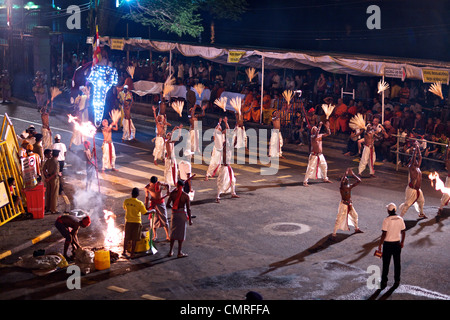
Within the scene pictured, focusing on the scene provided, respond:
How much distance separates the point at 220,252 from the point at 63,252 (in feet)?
11.3

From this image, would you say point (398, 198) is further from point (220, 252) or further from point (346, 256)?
point (220, 252)

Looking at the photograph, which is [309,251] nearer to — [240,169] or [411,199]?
[411,199]

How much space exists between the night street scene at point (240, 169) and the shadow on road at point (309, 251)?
0.16ft

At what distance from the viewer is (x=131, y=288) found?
443 inches

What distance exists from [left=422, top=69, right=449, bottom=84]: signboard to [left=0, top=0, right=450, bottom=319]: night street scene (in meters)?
0.05

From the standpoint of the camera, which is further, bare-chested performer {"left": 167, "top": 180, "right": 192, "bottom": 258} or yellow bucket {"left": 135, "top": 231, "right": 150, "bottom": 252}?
yellow bucket {"left": 135, "top": 231, "right": 150, "bottom": 252}

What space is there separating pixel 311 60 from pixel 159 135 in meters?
7.84

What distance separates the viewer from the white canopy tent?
71.5 feet

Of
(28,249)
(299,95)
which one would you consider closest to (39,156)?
(28,249)

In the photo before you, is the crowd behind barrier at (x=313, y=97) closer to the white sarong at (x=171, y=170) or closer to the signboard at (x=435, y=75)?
the signboard at (x=435, y=75)

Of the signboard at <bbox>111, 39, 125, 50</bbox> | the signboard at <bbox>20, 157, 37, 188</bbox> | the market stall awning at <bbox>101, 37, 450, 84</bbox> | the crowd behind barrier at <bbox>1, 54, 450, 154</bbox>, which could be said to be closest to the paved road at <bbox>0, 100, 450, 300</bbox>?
the signboard at <bbox>20, 157, 37, 188</bbox>

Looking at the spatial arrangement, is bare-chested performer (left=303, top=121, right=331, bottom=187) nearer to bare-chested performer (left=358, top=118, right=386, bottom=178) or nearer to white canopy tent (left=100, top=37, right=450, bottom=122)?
bare-chested performer (left=358, top=118, right=386, bottom=178)

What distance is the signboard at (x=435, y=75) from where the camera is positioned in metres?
20.4

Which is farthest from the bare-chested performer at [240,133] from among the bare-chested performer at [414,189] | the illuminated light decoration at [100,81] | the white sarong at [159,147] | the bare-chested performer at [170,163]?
the bare-chested performer at [414,189]
